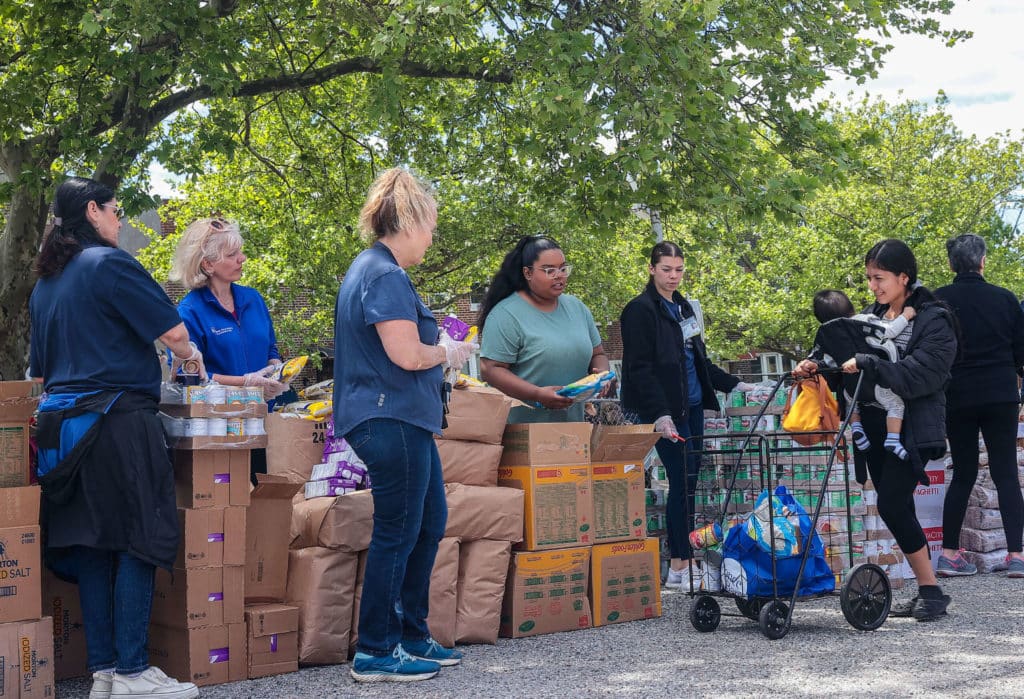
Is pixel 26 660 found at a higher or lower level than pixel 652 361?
lower

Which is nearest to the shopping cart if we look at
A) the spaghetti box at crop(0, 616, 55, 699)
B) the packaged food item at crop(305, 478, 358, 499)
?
the packaged food item at crop(305, 478, 358, 499)

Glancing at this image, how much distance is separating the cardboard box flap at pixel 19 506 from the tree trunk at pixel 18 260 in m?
5.98

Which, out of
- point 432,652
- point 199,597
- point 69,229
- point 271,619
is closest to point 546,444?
point 432,652

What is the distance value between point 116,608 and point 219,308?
5.61ft

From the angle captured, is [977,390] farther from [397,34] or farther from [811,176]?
[397,34]

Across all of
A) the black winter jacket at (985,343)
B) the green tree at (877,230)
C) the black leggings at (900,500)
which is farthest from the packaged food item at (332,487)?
the green tree at (877,230)

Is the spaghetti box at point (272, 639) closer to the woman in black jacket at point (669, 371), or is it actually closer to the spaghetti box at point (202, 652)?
the spaghetti box at point (202, 652)

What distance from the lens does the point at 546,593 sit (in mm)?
5625

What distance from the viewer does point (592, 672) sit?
4.66 metres

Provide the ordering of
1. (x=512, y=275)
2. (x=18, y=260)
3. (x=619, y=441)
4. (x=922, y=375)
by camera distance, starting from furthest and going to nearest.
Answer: (x=18, y=260) → (x=512, y=275) → (x=619, y=441) → (x=922, y=375)

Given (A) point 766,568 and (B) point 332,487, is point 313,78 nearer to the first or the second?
(B) point 332,487

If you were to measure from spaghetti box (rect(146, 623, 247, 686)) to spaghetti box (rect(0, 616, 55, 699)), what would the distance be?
0.52 m

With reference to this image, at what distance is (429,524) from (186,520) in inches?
41.1

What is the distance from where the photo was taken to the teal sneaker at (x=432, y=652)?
15.7 feet
